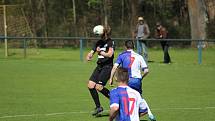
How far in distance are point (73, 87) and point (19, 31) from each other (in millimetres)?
19312

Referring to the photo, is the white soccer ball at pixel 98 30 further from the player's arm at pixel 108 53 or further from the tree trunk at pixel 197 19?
the tree trunk at pixel 197 19

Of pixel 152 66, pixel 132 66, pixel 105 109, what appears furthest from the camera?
pixel 152 66

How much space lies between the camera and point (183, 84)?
19.9 metres

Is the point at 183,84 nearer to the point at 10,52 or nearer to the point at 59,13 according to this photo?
the point at 10,52

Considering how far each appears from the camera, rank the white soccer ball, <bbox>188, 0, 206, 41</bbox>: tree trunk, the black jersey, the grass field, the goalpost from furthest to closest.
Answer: <bbox>188, 0, 206, 41</bbox>: tree trunk → the goalpost → the grass field → the black jersey → the white soccer ball

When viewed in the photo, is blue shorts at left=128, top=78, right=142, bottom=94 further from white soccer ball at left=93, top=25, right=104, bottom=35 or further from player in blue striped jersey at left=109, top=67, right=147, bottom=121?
player in blue striped jersey at left=109, top=67, right=147, bottom=121

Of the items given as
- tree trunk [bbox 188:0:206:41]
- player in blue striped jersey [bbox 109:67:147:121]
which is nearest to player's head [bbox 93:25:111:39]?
player in blue striped jersey [bbox 109:67:147:121]

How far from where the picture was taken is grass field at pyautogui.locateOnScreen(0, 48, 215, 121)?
1291 centimetres

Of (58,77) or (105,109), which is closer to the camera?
(105,109)

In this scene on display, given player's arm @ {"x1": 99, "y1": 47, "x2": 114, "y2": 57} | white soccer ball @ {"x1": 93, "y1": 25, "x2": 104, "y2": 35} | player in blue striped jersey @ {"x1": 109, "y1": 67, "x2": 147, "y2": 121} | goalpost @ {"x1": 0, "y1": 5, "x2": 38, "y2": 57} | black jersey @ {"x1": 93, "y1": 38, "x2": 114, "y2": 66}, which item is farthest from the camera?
goalpost @ {"x1": 0, "y1": 5, "x2": 38, "y2": 57}

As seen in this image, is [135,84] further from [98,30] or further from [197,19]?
[197,19]

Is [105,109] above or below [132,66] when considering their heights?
below

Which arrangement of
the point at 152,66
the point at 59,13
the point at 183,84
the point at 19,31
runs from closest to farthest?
the point at 183,84, the point at 152,66, the point at 19,31, the point at 59,13

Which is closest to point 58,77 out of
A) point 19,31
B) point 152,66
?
point 152,66
